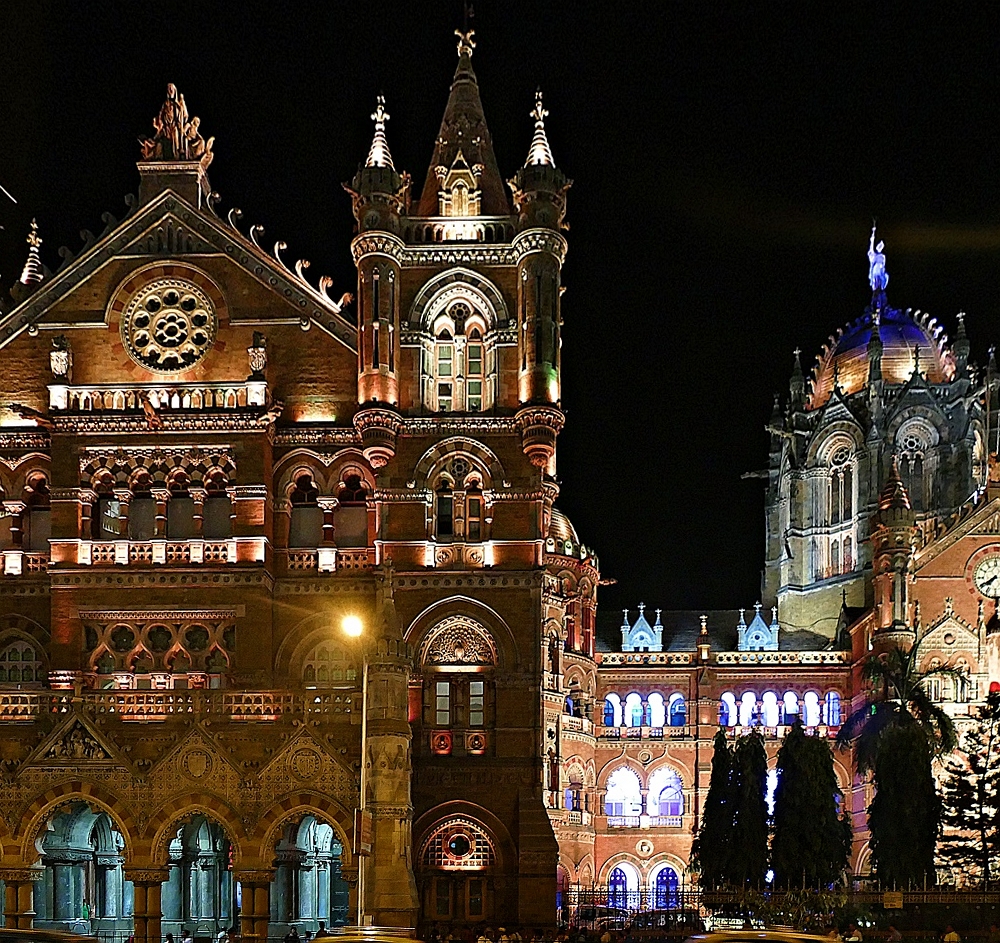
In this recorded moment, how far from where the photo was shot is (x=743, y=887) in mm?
54781

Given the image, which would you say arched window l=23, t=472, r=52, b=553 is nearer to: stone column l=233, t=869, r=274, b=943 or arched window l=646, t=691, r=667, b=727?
stone column l=233, t=869, r=274, b=943

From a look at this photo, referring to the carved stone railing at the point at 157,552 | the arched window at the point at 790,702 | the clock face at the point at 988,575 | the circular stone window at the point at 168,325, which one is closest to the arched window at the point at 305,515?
the carved stone railing at the point at 157,552

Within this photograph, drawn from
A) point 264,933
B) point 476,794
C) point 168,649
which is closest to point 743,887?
point 476,794

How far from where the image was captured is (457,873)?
55.6 m

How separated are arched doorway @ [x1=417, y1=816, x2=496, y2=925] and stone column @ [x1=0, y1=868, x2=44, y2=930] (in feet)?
40.5

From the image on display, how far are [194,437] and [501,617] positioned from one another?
12.0 metres

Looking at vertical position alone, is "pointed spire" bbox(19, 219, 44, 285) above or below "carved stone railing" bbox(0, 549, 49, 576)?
above

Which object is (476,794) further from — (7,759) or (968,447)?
(968,447)

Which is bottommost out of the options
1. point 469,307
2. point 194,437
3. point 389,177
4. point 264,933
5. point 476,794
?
point 264,933

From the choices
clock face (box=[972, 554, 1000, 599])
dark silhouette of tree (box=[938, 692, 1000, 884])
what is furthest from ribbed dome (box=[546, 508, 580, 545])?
dark silhouette of tree (box=[938, 692, 1000, 884])

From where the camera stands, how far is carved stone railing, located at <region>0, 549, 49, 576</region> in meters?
58.5

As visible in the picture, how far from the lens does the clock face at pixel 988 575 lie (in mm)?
79750

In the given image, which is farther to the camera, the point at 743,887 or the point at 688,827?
the point at 688,827

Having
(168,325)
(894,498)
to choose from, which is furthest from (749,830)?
(894,498)
